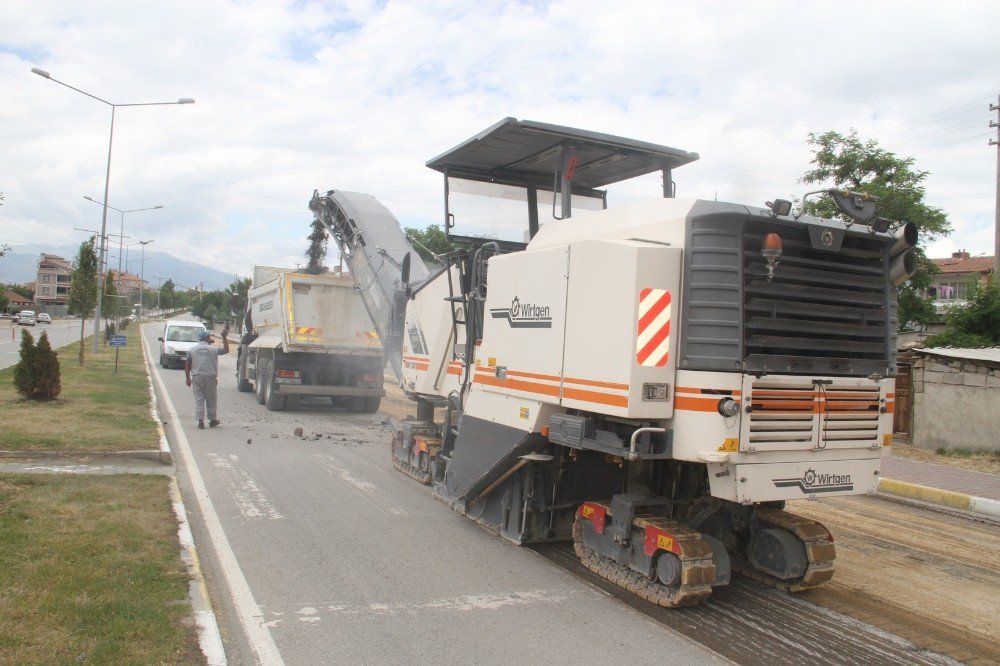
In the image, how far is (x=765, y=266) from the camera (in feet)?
16.2

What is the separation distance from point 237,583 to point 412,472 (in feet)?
13.2

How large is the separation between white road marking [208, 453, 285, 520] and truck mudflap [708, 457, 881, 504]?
14.4ft

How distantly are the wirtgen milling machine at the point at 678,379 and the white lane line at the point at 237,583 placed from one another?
215cm

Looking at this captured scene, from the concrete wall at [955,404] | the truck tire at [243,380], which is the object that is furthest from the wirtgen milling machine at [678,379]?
the truck tire at [243,380]

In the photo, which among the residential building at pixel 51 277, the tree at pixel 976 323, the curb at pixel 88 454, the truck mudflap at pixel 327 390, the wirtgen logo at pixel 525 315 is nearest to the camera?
the wirtgen logo at pixel 525 315

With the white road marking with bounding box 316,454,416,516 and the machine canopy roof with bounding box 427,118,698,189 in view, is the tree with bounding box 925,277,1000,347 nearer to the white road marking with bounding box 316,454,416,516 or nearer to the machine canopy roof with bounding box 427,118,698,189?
the machine canopy roof with bounding box 427,118,698,189

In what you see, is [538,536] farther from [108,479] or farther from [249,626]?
[108,479]

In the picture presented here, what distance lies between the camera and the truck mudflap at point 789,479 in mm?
4832

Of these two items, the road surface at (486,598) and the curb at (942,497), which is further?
the curb at (942,497)

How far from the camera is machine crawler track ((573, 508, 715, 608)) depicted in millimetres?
5027

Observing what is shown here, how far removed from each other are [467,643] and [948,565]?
460 centimetres

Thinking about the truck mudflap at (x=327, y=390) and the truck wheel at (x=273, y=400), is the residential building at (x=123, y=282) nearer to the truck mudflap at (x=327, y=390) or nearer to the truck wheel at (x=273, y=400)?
the truck wheel at (x=273, y=400)

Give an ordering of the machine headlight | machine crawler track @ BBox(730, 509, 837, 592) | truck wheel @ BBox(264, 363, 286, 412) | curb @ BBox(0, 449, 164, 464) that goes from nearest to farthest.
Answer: the machine headlight, machine crawler track @ BBox(730, 509, 837, 592), curb @ BBox(0, 449, 164, 464), truck wheel @ BBox(264, 363, 286, 412)

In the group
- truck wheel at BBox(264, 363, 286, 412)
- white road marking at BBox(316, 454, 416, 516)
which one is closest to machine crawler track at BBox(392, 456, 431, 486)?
white road marking at BBox(316, 454, 416, 516)
